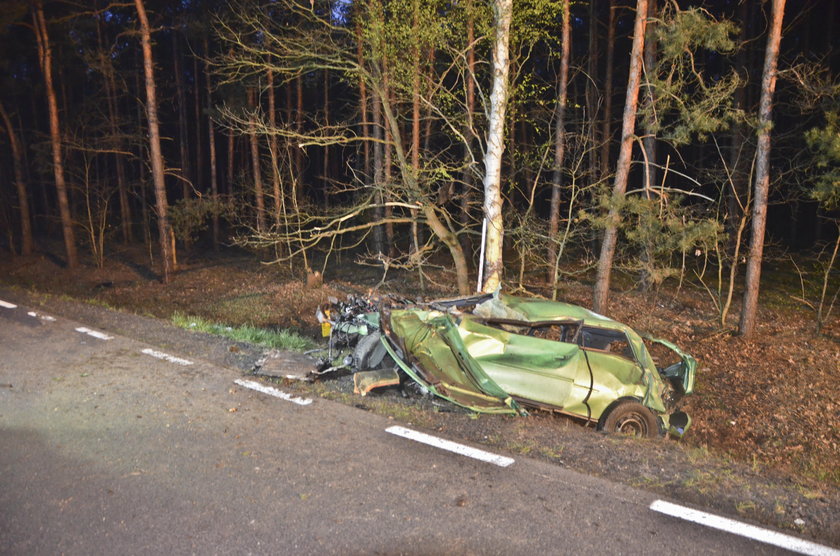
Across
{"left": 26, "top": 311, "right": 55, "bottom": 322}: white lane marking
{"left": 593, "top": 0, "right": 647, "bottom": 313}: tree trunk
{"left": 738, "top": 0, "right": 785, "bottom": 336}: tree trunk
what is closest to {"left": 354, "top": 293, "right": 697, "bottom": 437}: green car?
{"left": 593, "top": 0, "right": 647, "bottom": 313}: tree trunk

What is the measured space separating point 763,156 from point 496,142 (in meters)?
5.23

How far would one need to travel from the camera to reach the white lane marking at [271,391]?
A: 661 centimetres

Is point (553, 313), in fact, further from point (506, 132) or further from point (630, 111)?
point (506, 132)

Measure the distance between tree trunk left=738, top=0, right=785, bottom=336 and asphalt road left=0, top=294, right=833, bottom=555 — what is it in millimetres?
8853

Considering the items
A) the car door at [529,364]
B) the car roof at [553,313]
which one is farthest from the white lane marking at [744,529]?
the car roof at [553,313]

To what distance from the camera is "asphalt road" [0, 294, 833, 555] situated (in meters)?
3.86

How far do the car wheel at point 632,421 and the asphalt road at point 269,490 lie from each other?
182 centimetres

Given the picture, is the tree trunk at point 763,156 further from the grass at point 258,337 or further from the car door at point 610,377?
the grass at point 258,337

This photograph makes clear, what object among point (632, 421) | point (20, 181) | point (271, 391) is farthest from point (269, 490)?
A: point (20, 181)

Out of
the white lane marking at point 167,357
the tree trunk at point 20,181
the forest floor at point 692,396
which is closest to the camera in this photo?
the forest floor at point 692,396

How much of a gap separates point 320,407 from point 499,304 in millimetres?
2433

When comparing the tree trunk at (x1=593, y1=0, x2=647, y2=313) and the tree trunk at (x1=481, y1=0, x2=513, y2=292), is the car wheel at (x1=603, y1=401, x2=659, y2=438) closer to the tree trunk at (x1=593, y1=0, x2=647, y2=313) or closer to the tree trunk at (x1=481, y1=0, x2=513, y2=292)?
the tree trunk at (x1=481, y1=0, x2=513, y2=292)

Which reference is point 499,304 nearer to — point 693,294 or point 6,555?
point 6,555

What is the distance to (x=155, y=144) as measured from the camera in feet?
61.6
